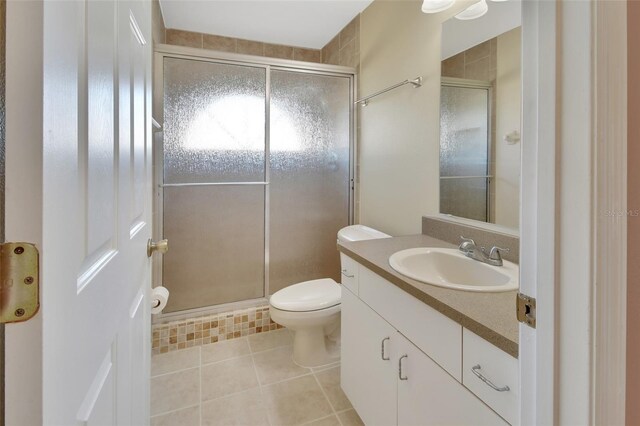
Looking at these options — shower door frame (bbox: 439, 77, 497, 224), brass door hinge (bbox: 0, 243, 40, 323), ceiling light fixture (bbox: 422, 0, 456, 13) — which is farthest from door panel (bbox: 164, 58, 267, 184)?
brass door hinge (bbox: 0, 243, 40, 323)

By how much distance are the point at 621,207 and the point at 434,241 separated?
3.98 feet

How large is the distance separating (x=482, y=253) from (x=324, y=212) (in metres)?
1.48

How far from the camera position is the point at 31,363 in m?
0.32

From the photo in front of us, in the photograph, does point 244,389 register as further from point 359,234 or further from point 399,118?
point 399,118

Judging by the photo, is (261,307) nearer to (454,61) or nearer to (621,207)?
(454,61)

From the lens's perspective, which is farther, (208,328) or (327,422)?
(208,328)

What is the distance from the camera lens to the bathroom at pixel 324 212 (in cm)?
43

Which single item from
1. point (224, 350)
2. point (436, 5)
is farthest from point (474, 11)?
point (224, 350)

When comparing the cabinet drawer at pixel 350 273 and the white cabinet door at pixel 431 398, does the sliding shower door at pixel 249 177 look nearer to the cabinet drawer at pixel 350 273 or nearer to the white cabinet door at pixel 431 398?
the cabinet drawer at pixel 350 273

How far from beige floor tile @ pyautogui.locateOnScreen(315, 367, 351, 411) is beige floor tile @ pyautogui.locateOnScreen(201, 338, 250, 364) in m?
0.58

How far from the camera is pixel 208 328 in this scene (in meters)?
2.33

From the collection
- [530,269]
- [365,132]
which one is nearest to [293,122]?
[365,132]

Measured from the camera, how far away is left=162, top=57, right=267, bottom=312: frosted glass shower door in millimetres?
2227

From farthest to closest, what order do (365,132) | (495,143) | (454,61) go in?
1. (365,132)
2. (454,61)
3. (495,143)
